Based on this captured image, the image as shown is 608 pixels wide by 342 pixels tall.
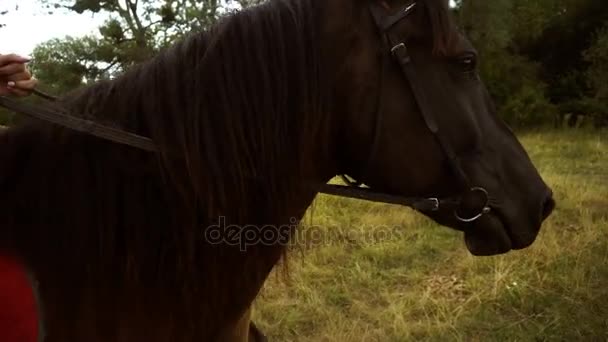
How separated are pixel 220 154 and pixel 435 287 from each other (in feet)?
11.5

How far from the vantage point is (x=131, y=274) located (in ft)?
4.92

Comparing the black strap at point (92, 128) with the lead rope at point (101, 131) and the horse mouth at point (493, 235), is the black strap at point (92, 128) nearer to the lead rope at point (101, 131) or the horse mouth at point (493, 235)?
the lead rope at point (101, 131)

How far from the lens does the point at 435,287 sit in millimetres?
4648

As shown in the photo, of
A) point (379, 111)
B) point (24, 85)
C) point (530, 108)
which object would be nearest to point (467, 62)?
point (379, 111)

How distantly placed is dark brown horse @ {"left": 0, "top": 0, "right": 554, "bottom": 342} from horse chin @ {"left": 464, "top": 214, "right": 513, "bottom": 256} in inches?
3.9

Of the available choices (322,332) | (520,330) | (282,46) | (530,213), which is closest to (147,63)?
(282,46)

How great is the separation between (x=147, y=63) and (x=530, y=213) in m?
1.13

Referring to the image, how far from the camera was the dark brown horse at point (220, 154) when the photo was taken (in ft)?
4.87

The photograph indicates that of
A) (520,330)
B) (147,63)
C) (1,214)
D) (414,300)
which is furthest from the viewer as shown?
(414,300)

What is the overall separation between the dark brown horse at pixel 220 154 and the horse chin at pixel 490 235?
0.10m

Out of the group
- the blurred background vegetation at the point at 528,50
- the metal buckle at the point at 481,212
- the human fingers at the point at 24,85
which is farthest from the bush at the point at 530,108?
the human fingers at the point at 24,85

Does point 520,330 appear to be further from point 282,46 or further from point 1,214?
point 1,214

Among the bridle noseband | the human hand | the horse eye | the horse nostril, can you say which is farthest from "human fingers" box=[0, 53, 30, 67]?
the horse nostril

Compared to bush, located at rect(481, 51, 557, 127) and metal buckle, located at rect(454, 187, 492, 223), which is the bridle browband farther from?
bush, located at rect(481, 51, 557, 127)
